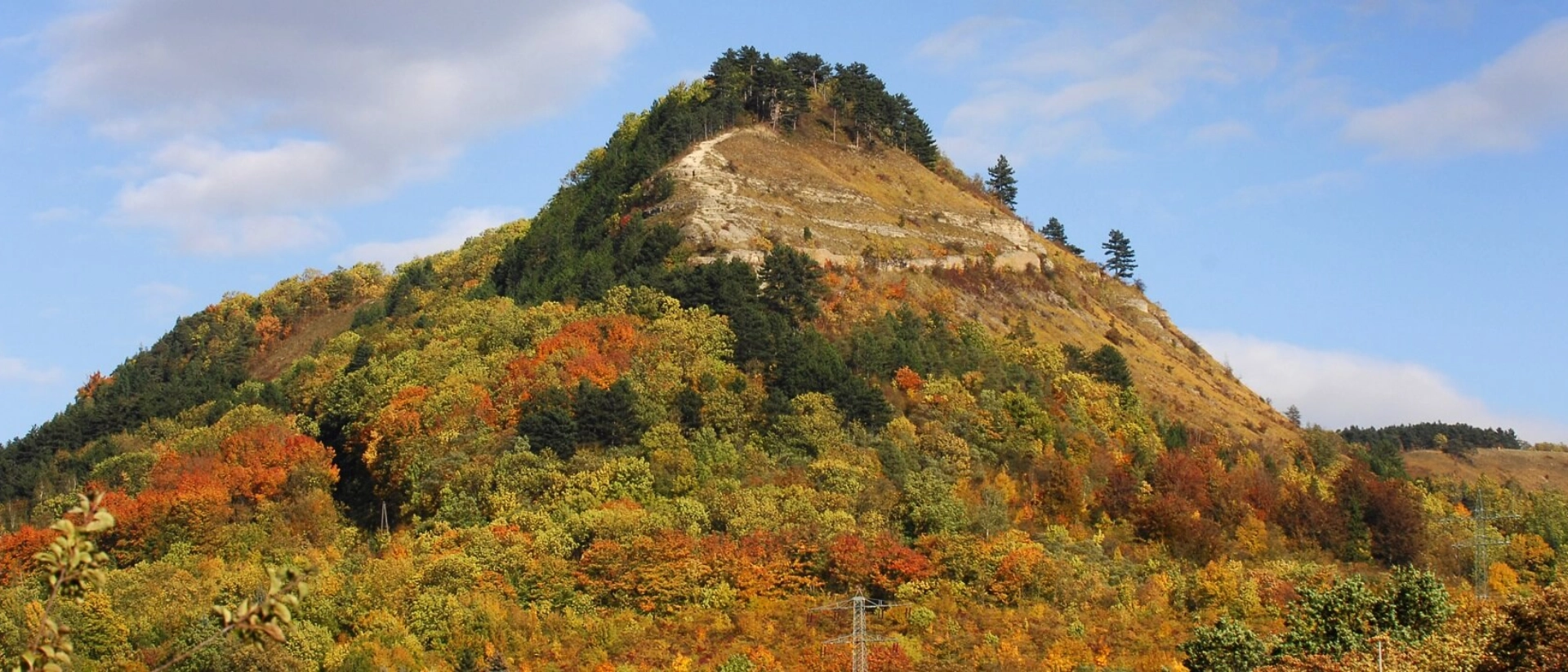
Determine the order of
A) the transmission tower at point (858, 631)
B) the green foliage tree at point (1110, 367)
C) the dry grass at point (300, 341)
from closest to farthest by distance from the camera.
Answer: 1. the transmission tower at point (858, 631)
2. the green foliage tree at point (1110, 367)
3. the dry grass at point (300, 341)

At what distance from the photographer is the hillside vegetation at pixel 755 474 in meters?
66.1

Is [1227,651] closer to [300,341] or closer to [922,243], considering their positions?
[922,243]

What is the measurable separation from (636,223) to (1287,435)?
44.8 m

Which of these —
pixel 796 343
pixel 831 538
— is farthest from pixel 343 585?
pixel 796 343

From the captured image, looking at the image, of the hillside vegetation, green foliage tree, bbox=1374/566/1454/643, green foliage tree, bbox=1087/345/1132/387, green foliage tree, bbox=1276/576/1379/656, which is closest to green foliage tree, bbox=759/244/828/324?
the hillside vegetation

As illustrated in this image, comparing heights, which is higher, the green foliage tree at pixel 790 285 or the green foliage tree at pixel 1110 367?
the green foliage tree at pixel 790 285

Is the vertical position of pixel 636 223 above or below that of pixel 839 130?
below

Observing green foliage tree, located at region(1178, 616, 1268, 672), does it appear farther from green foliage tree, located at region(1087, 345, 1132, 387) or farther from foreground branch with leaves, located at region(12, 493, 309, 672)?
green foliage tree, located at region(1087, 345, 1132, 387)

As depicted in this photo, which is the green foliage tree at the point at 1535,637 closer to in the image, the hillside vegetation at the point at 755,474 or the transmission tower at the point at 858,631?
the hillside vegetation at the point at 755,474

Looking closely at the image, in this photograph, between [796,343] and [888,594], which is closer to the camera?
[888,594]

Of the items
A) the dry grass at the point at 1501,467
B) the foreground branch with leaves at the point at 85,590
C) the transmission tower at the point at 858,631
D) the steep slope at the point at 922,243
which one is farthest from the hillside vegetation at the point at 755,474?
the foreground branch with leaves at the point at 85,590

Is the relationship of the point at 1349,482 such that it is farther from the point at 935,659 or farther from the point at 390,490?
the point at 390,490

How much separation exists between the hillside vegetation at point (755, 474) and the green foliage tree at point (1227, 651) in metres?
0.12

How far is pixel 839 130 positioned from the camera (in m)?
127
